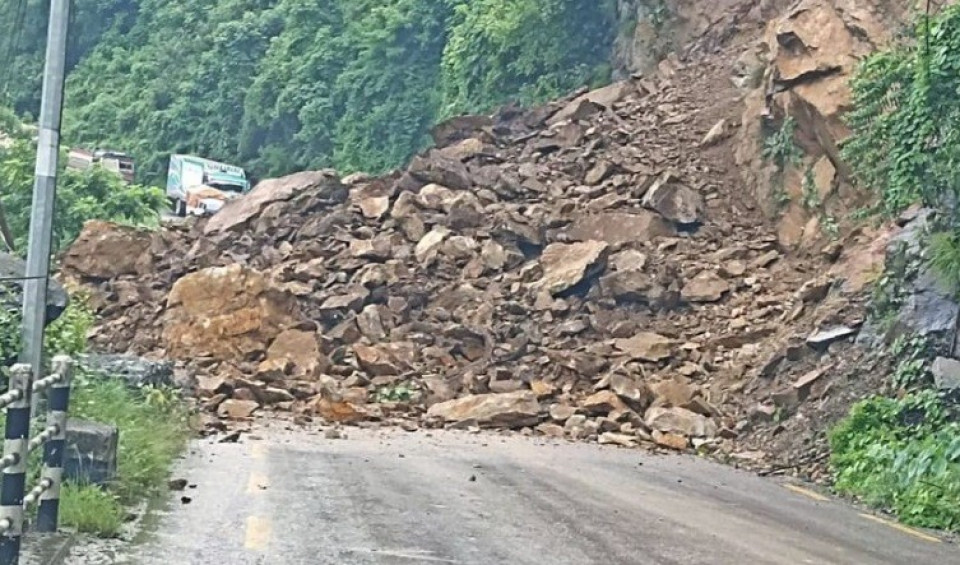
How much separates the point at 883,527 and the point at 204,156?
44283 millimetres

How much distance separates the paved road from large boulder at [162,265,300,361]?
884 centimetres

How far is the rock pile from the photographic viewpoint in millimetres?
19906

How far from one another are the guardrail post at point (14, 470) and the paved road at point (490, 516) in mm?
1103

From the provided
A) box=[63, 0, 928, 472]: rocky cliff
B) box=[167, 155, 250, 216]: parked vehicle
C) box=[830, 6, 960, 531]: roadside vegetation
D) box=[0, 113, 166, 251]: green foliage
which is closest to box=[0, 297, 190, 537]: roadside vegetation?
box=[63, 0, 928, 472]: rocky cliff

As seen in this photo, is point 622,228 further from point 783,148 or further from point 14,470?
point 14,470

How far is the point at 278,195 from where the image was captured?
103 ft

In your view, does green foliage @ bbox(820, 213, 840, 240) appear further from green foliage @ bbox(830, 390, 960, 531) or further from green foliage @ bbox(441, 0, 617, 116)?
green foliage @ bbox(441, 0, 617, 116)

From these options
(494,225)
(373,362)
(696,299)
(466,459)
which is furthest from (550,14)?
(466,459)

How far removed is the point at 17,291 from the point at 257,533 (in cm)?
404

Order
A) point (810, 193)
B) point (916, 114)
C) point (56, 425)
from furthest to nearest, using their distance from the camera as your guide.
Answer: point (810, 193) < point (916, 114) < point (56, 425)

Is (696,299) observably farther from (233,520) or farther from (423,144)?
(423,144)

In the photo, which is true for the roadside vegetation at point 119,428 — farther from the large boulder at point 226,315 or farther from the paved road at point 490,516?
the large boulder at point 226,315

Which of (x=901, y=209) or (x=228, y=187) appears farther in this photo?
(x=228, y=187)

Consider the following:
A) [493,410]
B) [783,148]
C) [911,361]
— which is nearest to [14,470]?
[911,361]
